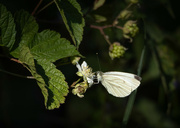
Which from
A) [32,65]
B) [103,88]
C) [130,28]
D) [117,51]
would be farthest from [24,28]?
[103,88]

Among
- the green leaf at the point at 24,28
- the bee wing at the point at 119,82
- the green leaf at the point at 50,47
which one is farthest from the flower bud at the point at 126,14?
the green leaf at the point at 24,28

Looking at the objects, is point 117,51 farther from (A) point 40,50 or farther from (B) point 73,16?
(A) point 40,50

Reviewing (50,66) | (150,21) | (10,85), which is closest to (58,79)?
(50,66)

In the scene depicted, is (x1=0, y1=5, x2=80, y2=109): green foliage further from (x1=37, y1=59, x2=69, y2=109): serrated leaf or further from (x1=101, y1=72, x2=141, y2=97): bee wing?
(x1=101, y1=72, x2=141, y2=97): bee wing

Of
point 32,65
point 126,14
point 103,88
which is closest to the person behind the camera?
point 32,65

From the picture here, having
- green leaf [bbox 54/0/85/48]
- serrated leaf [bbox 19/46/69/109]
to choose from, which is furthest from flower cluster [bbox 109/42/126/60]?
serrated leaf [bbox 19/46/69/109]

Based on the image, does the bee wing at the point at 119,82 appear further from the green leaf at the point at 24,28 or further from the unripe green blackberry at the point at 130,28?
the green leaf at the point at 24,28
